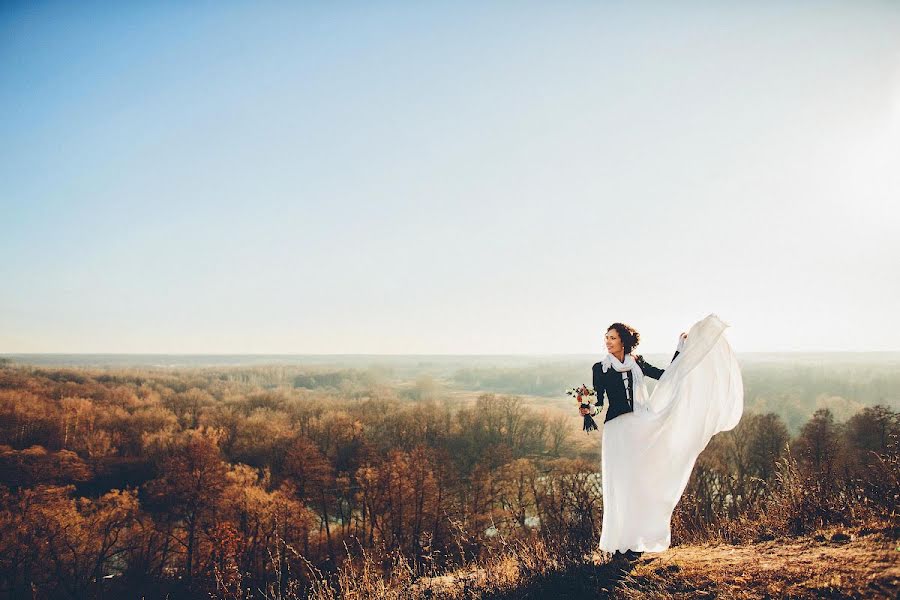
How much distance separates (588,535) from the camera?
6891 mm

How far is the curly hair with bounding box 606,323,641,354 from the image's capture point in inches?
247

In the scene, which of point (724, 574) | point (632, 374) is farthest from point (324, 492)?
point (724, 574)

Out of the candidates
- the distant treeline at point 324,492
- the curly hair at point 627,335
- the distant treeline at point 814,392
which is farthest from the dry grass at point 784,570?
the distant treeline at point 814,392

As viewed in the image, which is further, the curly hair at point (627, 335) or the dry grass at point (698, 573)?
the curly hair at point (627, 335)

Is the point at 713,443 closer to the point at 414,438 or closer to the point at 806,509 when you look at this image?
the point at 414,438

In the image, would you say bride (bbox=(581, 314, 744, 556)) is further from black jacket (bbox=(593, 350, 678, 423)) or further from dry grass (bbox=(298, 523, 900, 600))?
dry grass (bbox=(298, 523, 900, 600))

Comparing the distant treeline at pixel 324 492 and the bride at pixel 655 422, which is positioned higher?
the bride at pixel 655 422

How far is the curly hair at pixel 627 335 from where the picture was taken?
629 cm

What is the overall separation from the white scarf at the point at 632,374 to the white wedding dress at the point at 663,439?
1.7 inches

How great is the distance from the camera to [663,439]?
6008mm

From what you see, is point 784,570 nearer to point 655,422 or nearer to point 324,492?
point 655,422

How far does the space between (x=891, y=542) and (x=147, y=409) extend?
83888mm

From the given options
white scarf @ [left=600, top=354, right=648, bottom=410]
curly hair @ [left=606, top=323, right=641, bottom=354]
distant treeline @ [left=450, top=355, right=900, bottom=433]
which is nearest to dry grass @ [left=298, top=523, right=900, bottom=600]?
white scarf @ [left=600, top=354, right=648, bottom=410]

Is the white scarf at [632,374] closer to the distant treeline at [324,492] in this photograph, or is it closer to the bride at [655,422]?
the bride at [655,422]
